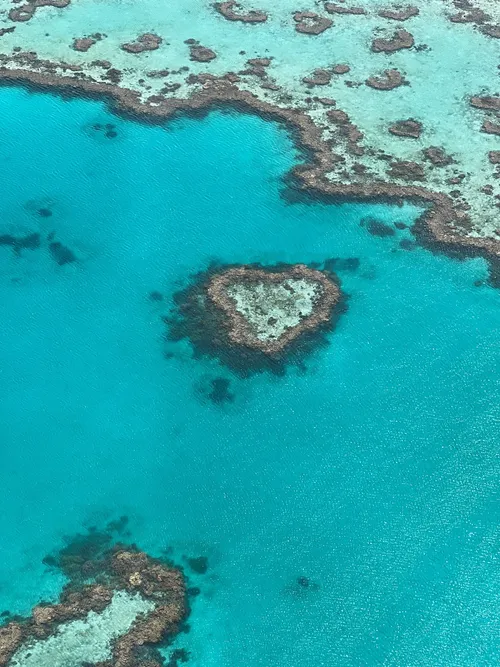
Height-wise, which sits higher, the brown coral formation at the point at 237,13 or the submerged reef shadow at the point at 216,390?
the brown coral formation at the point at 237,13

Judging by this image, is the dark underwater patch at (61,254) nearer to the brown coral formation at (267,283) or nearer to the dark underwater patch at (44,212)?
the dark underwater patch at (44,212)

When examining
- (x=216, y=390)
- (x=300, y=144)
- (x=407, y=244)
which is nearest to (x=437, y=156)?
(x=407, y=244)

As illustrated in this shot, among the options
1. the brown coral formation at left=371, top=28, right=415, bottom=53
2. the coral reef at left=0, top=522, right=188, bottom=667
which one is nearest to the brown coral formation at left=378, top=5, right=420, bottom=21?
the brown coral formation at left=371, top=28, right=415, bottom=53

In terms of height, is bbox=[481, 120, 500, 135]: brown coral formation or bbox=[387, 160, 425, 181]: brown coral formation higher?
bbox=[481, 120, 500, 135]: brown coral formation

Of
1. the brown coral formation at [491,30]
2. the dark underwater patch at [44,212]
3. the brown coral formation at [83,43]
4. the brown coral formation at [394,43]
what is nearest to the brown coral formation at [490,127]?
the brown coral formation at [394,43]

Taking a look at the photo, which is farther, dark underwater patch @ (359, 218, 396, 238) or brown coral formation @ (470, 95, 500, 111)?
brown coral formation @ (470, 95, 500, 111)

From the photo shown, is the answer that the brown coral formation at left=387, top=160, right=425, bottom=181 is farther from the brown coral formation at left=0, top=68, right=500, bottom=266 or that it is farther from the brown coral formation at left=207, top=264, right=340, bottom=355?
the brown coral formation at left=207, top=264, right=340, bottom=355
